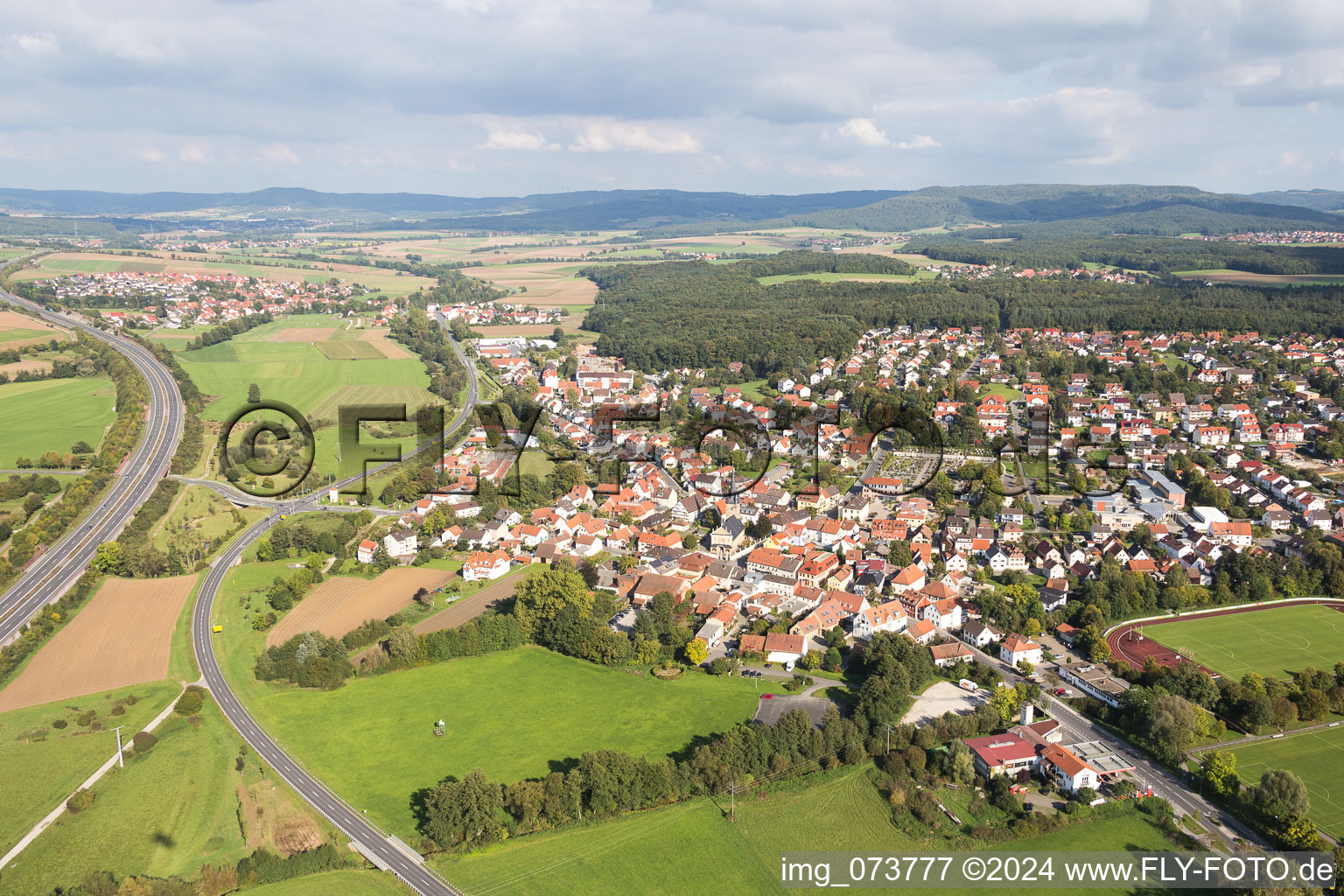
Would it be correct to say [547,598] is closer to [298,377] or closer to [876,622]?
[876,622]

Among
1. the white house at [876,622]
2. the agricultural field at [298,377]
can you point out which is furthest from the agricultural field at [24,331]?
the white house at [876,622]

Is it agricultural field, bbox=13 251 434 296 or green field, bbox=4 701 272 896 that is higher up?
agricultural field, bbox=13 251 434 296

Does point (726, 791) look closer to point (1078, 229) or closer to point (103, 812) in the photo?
point (103, 812)

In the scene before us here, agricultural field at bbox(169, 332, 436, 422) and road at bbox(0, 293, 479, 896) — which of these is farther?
agricultural field at bbox(169, 332, 436, 422)

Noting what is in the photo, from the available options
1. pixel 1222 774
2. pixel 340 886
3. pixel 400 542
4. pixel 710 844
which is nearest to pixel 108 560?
pixel 400 542

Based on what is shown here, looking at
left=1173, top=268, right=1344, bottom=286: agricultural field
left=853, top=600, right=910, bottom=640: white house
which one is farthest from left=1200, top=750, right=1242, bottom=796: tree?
left=1173, top=268, right=1344, bottom=286: agricultural field

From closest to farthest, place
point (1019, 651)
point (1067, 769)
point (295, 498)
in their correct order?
point (1067, 769) < point (1019, 651) < point (295, 498)

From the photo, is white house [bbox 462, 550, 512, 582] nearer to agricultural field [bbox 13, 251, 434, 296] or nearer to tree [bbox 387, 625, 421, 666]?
tree [bbox 387, 625, 421, 666]
